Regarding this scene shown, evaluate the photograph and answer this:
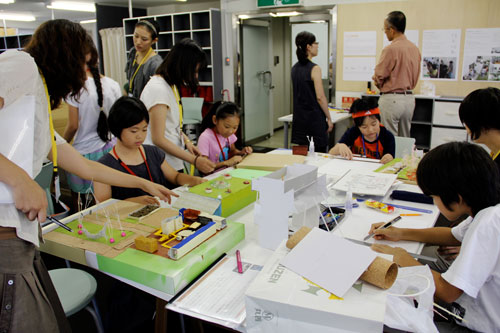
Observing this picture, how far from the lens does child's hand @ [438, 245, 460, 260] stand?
1.67 meters

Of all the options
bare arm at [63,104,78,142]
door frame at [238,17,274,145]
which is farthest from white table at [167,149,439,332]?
door frame at [238,17,274,145]

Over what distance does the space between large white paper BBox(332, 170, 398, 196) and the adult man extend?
91.5 inches

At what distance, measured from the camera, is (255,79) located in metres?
6.79

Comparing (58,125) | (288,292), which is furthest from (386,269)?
(58,125)

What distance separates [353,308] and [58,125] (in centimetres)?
401

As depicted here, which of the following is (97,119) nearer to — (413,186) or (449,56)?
(413,186)

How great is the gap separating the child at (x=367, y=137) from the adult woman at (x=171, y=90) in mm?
1136

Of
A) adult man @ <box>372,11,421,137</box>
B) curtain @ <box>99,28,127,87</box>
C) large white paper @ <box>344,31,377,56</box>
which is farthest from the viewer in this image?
curtain @ <box>99,28,127,87</box>

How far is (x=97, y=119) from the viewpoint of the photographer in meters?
2.65

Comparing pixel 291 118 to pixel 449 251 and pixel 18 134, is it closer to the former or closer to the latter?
pixel 449 251

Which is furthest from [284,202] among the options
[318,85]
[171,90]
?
[318,85]

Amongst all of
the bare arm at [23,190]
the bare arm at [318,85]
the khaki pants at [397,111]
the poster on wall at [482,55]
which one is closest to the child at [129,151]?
the bare arm at [23,190]

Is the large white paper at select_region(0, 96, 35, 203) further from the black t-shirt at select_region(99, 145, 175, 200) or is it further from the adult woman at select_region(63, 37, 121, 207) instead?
the adult woman at select_region(63, 37, 121, 207)

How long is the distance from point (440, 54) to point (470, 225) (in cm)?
419
